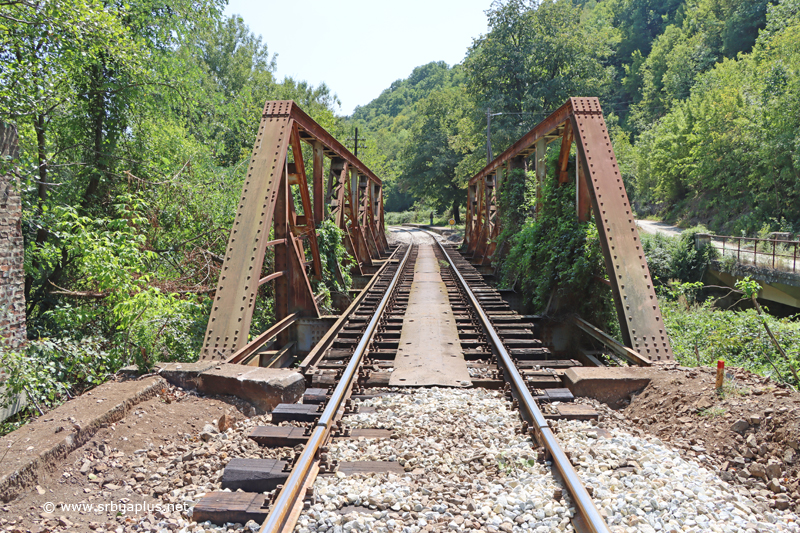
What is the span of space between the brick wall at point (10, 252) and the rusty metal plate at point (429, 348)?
4415 mm

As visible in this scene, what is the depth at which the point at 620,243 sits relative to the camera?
5.63m

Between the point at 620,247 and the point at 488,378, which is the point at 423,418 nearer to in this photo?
the point at 488,378

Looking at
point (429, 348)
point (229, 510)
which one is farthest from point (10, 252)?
point (429, 348)

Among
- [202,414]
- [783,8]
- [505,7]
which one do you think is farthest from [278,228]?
[783,8]

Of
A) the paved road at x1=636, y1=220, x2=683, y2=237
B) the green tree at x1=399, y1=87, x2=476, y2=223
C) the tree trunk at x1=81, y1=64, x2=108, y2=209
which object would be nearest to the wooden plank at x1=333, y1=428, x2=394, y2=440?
the tree trunk at x1=81, y1=64, x2=108, y2=209

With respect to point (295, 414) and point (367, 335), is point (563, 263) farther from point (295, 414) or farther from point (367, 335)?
point (295, 414)

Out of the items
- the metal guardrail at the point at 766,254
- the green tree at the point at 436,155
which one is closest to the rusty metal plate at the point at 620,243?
the metal guardrail at the point at 766,254

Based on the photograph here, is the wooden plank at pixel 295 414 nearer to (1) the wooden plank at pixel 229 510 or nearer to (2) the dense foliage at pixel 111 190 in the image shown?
(1) the wooden plank at pixel 229 510

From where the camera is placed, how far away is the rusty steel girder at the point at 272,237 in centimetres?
517

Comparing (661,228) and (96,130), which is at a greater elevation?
(96,130)

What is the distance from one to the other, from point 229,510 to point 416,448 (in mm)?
1317

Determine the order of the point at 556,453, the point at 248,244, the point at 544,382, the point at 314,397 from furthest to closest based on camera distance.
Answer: the point at 248,244 < the point at 544,382 < the point at 314,397 < the point at 556,453

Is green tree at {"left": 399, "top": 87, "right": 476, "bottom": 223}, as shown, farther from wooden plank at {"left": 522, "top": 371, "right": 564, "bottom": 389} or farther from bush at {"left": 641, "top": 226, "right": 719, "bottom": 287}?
wooden plank at {"left": 522, "top": 371, "right": 564, "bottom": 389}

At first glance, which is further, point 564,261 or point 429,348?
point 564,261
